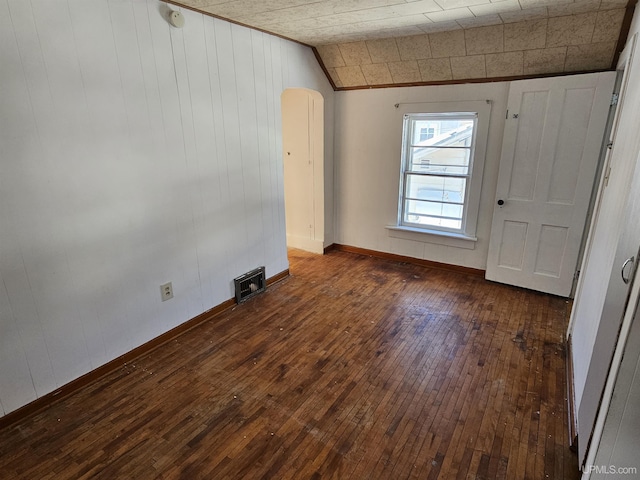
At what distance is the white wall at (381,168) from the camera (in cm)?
368

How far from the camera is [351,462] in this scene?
68.0 inches

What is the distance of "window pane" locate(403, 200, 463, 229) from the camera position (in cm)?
405

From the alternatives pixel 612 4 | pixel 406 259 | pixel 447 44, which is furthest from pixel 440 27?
pixel 406 259

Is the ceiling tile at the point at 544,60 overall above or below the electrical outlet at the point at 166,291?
above

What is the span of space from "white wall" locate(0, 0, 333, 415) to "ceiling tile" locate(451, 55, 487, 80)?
1731 millimetres

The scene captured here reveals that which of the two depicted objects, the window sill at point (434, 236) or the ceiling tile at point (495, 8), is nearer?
the ceiling tile at point (495, 8)

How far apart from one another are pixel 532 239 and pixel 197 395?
3.28 metres

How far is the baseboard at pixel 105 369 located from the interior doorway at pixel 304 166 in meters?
1.78

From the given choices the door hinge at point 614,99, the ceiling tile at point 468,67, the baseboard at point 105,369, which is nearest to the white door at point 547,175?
the door hinge at point 614,99

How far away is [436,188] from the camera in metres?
4.10

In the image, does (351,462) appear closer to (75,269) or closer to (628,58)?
(75,269)

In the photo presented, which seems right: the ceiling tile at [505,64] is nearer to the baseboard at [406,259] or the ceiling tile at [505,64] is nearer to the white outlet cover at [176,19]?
the baseboard at [406,259]

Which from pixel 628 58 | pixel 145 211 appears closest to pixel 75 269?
pixel 145 211

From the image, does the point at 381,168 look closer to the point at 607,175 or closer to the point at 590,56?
the point at 590,56
